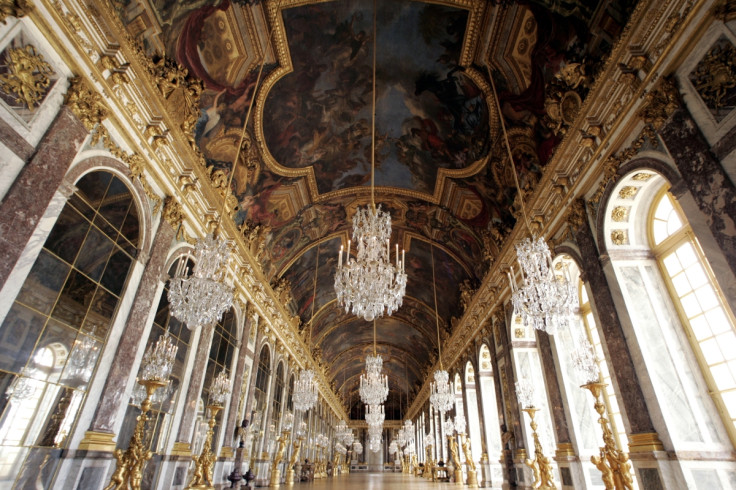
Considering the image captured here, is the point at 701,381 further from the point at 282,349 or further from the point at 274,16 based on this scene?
the point at 282,349

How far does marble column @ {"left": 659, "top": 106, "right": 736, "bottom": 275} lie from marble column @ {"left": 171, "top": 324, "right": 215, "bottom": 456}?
9.06m

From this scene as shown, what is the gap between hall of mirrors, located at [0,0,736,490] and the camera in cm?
436

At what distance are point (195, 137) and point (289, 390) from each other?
44.2ft

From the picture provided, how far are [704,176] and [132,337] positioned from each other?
817 cm

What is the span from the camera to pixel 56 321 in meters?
4.61

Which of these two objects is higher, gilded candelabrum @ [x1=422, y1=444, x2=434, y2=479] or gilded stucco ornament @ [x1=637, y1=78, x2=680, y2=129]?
gilded stucco ornament @ [x1=637, y1=78, x2=680, y2=129]

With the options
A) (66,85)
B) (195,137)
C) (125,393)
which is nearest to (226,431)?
(125,393)

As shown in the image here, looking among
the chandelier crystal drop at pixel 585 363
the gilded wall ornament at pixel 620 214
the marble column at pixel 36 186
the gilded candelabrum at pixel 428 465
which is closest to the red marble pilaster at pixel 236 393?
the marble column at pixel 36 186

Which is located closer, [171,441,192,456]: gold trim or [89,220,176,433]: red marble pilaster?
[89,220,176,433]: red marble pilaster

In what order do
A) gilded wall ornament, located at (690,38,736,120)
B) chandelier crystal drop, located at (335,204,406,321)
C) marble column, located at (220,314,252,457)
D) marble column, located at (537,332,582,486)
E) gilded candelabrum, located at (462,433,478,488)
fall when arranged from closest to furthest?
gilded wall ornament, located at (690,38,736,120) < chandelier crystal drop, located at (335,204,406,321) < marble column, located at (537,332,582,486) < marble column, located at (220,314,252,457) < gilded candelabrum, located at (462,433,478,488)

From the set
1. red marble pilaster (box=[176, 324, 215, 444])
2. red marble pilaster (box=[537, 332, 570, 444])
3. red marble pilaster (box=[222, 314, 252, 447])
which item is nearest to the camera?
red marble pilaster (box=[176, 324, 215, 444])

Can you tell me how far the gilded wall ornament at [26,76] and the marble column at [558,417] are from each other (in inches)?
391

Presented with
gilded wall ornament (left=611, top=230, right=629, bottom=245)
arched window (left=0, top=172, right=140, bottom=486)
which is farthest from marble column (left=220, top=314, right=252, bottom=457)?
gilded wall ornament (left=611, top=230, right=629, bottom=245)

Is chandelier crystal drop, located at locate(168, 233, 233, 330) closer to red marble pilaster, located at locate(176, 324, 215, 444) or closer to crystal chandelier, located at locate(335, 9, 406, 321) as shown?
crystal chandelier, located at locate(335, 9, 406, 321)
